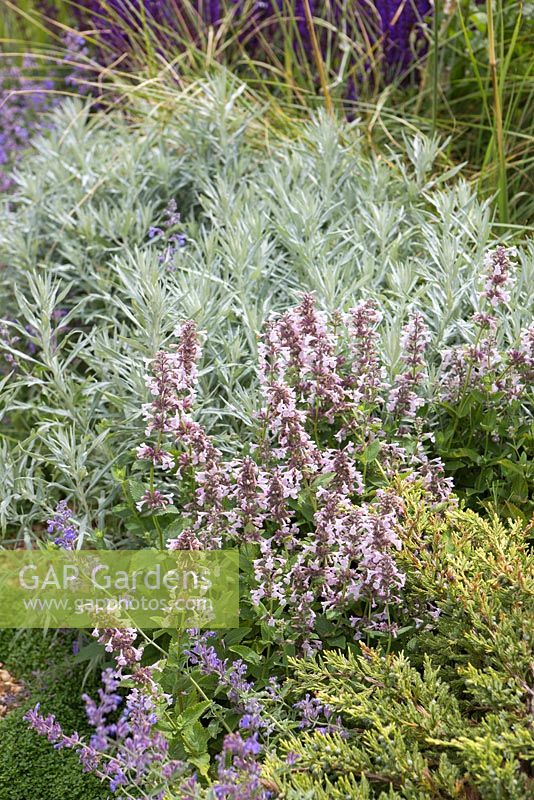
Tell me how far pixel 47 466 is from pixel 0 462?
0.41 meters

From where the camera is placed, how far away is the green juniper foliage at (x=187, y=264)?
272cm

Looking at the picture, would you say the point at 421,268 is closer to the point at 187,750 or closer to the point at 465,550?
the point at 465,550

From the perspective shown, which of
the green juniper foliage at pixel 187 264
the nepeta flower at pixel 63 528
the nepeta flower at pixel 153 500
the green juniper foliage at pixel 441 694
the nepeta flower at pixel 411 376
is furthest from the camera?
the green juniper foliage at pixel 187 264

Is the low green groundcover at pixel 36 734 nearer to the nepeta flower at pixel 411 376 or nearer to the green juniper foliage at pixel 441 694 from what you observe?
the green juniper foliage at pixel 441 694

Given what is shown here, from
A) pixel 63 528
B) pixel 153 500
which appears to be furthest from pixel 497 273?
pixel 63 528

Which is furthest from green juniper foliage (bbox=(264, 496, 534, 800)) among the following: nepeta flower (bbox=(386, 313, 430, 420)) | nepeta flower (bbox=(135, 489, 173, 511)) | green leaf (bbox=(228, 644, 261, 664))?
nepeta flower (bbox=(135, 489, 173, 511))

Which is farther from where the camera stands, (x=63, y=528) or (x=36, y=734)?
(x=36, y=734)

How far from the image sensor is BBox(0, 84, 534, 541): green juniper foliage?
8.91ft

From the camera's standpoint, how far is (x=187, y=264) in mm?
3357

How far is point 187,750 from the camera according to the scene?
6.64 feet

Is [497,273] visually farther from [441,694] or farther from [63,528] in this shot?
[63,528]

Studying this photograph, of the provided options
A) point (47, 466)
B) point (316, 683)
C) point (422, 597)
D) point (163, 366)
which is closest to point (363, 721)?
point (316, 683)

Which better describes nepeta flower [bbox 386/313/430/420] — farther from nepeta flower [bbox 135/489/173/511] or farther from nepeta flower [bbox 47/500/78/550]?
nepeta flower [bbox 47/500/78/550]

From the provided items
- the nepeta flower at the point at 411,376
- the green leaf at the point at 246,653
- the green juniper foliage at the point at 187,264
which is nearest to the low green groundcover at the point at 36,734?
the green juniper foliage at the point at 187,264
